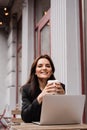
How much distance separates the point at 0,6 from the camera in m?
9.24

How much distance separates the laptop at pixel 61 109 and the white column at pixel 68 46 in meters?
1.46

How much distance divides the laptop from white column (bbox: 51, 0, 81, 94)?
1.46m

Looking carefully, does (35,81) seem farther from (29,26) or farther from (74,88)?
(29,26)

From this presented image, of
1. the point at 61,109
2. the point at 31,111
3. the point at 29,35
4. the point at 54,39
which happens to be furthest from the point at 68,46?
the point at 29,35

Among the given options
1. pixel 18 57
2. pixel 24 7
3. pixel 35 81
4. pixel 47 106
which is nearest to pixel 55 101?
pixel 47 106

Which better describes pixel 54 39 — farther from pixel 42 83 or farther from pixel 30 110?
pixel 30 110

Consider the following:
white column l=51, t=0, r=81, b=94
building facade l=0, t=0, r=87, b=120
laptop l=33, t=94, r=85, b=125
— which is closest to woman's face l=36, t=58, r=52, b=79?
laptop l=33, t=94, r=85, b=125

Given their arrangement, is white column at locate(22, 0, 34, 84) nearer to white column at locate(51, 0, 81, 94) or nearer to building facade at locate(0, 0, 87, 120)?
building facade at locate(0, 0, 87, 120)

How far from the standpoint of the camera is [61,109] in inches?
73.1

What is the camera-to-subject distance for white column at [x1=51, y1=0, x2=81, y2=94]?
11.3ft

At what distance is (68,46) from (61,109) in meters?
1.71

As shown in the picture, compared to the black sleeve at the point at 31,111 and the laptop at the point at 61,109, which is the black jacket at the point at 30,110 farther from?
the laptop at the point at 61,109

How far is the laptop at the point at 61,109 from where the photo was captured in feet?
5.92

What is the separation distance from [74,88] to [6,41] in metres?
6.84
